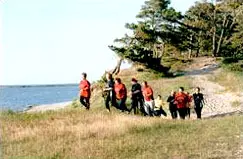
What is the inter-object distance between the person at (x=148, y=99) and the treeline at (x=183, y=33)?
19.3 m

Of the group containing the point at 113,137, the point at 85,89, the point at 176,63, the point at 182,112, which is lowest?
the point at 113,137

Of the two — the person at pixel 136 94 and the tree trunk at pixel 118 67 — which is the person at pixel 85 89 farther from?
the tree trunk at pixel 118 67

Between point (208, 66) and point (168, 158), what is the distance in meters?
38.4

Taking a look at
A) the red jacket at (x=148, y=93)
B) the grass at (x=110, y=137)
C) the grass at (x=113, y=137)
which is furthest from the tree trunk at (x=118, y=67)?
the grass at (x=113, y=137)

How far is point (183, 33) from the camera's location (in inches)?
2250

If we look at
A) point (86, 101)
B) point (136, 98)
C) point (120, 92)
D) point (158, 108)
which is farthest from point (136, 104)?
point (86, 101)

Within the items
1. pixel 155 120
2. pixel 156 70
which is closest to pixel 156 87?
pixel 156 70

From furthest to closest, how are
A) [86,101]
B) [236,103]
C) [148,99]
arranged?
[236,103]
[148,99]
[86,101]

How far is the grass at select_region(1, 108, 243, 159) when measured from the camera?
13633 mm

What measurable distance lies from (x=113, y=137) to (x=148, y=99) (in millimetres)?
7505

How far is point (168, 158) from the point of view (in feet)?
42.5

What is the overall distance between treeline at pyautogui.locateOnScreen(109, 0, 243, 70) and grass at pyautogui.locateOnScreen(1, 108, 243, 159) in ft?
78.9

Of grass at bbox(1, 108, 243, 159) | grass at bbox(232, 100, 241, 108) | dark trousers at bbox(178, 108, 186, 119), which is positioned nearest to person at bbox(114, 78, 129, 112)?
grass at bbox(1, 108, 243, 159)

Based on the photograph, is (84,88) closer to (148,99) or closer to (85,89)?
(85,89)
